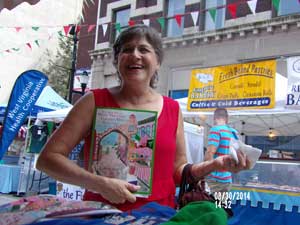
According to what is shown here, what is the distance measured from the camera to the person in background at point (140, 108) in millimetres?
1404

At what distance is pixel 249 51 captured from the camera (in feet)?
45.8

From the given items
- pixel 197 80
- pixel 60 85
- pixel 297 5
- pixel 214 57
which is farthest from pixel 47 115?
pixel 60 85

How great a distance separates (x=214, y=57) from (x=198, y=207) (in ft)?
47.0

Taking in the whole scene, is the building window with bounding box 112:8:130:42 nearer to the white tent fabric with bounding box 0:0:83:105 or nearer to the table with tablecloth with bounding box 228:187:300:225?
the white tent fabric with bounding box 0:0:83:105

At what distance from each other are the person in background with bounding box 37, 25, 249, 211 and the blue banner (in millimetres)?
6456

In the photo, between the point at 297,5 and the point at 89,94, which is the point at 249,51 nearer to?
the point at 297,5

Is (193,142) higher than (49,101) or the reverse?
the reverse

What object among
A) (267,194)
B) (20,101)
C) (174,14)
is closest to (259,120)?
(267,194)

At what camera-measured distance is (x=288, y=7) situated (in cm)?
1314

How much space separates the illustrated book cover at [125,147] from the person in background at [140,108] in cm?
5

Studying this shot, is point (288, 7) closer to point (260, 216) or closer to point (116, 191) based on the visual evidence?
point (260, 216)

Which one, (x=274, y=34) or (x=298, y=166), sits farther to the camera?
(x=274, y=34)

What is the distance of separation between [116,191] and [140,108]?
419 mm

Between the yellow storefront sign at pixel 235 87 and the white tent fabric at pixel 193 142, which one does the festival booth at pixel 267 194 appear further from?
the white tent fabric at pixel 193 142
